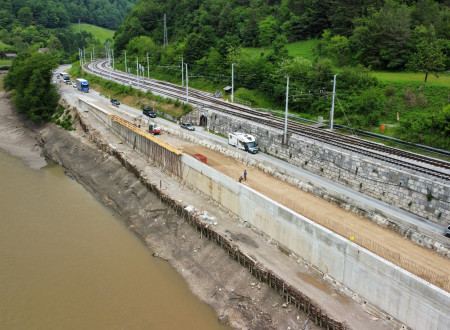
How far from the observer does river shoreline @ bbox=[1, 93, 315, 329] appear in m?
22.7

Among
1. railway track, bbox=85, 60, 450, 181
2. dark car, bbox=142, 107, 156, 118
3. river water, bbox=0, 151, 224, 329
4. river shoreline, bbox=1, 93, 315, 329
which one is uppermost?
railway track, bbox=85, 60, 450, 181

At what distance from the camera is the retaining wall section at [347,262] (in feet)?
59.9

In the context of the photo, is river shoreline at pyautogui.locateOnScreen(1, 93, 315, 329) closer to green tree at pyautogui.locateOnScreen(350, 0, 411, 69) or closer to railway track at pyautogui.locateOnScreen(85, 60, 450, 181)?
railway track at pyautogui.locateOnScreen(85, 60, 450, 181)

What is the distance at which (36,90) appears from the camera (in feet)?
218

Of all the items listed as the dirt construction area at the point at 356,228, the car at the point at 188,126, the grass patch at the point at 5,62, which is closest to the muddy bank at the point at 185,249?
the dirt construction area at the point at 356,228

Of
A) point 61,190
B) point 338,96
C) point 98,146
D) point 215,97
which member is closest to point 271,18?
point 215,97

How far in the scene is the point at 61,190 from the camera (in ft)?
140

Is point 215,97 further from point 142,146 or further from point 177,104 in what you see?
point 142,146

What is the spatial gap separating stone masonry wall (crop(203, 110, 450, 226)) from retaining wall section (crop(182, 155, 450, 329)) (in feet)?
28.2

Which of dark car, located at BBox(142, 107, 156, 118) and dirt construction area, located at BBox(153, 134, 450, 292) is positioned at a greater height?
dark car, located at BBox(142, 107, 156, 118)

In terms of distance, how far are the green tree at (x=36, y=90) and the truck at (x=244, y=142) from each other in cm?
3983

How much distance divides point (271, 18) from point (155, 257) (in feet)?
252

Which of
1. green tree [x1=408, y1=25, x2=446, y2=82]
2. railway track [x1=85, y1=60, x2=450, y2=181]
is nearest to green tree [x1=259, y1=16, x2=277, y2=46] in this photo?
railway track [x1=85, y1=60, x2=450, y2=181]

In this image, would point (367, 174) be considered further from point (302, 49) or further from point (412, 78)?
point (302, 49)
